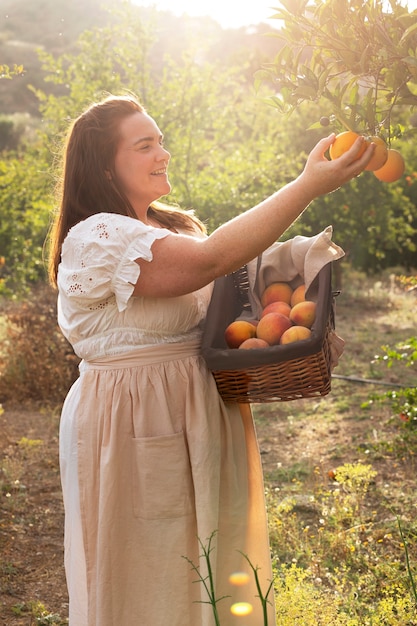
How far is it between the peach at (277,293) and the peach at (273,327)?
133mm

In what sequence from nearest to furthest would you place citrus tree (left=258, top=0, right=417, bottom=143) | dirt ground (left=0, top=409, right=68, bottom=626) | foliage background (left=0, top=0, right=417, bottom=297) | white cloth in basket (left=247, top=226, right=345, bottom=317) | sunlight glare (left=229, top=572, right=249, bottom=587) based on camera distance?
citrus tree (left=258, top=0, right=417, bottom=143), white cloth in basket (left=247, top=226, right=345, bottom=317), sunlight glare (left=229, top=572, right=249, bottom=587), dirt ground (left=0, top=409, right=68, bottom=626), foliage background (left=0, top=0, right=417, bottom=297)

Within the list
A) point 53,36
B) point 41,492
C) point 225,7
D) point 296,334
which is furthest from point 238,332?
point 53,36

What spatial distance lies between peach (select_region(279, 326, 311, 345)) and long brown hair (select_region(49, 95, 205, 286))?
56 cm

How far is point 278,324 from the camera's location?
1.85 meters

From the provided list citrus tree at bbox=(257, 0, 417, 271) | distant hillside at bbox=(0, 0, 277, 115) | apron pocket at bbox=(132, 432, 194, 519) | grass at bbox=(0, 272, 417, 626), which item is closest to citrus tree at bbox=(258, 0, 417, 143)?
citrus tree at bbox=(257, 0, 417, 271)

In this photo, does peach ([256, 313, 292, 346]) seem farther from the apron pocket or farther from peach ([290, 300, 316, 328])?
the apron pocket

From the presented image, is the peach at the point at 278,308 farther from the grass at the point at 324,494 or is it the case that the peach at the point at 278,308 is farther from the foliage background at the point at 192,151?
the foliage background at the point at 192,151

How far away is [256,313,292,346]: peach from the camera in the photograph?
1.85 metres

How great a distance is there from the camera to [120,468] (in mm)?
1977

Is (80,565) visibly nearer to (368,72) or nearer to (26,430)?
(368,72)

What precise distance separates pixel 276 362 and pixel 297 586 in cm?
125

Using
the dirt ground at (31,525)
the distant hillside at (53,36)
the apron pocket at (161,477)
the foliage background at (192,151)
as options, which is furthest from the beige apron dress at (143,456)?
the distant hillside at (53,36)

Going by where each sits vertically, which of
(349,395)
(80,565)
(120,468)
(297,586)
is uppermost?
(120,468)

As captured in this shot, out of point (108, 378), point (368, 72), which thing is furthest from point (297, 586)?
point (368, 72)
